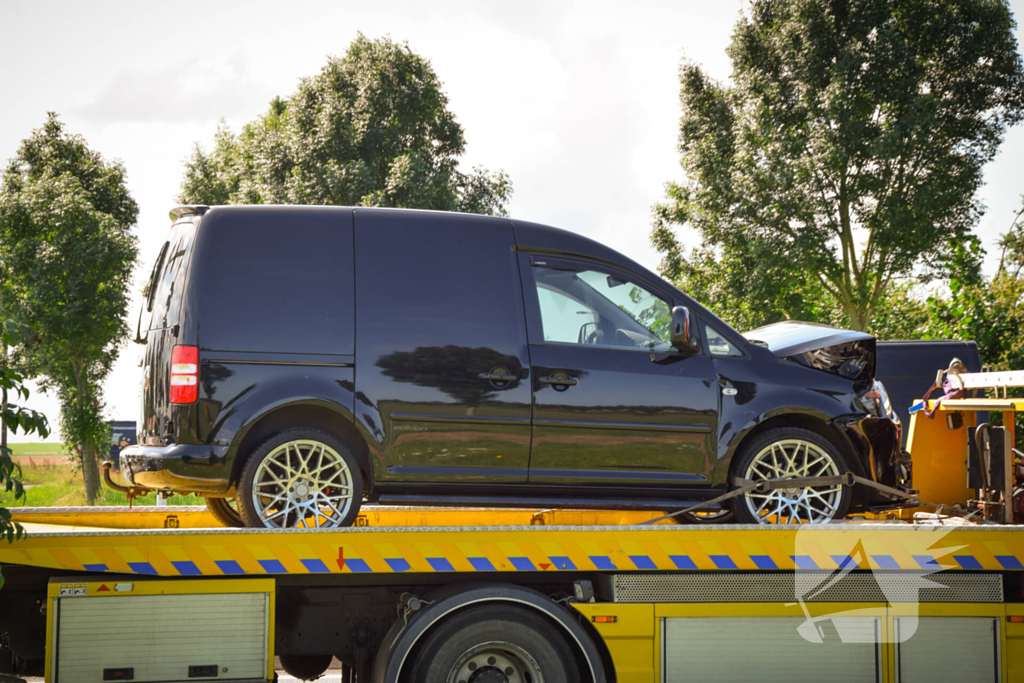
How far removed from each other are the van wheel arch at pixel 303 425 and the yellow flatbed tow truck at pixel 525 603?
503mm

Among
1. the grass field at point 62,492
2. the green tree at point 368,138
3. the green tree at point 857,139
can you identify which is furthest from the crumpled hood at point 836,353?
the green tree at point 368,138

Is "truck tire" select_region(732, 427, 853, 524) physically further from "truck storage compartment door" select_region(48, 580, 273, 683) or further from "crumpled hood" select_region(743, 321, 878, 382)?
"truck storage compartment door" select_region(48, 580, 273, 683)

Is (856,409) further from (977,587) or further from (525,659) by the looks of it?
(525,659)

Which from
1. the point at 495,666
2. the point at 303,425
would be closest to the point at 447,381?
the point at 303,425

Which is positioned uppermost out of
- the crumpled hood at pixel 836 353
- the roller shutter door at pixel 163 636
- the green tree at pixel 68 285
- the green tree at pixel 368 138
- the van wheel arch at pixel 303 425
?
the green tree at pixel 368 138

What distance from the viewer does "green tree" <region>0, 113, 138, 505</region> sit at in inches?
723

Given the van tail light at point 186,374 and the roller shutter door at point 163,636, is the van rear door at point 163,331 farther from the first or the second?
the roller shutter door at point 163,636

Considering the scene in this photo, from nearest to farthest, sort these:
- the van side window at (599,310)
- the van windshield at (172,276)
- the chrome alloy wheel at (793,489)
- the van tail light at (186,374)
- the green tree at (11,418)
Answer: the green tree at (11,418) < the van tail light at (186,374) < the van windshield at (172,276) < the van side window at (599,310) < the chrome alloy wheel at (793,489)

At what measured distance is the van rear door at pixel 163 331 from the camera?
178 inches

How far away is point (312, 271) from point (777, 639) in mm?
3060

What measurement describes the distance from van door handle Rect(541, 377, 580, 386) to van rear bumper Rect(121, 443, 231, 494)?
1677 millimetres

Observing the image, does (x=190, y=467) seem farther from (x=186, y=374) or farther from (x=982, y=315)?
(x=982, y=315)

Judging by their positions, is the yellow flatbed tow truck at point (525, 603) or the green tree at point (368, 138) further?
the green tree at point (368, 138)

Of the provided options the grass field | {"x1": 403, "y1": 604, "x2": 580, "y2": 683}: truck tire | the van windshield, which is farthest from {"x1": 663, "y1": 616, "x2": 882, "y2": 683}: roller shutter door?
the grass field
